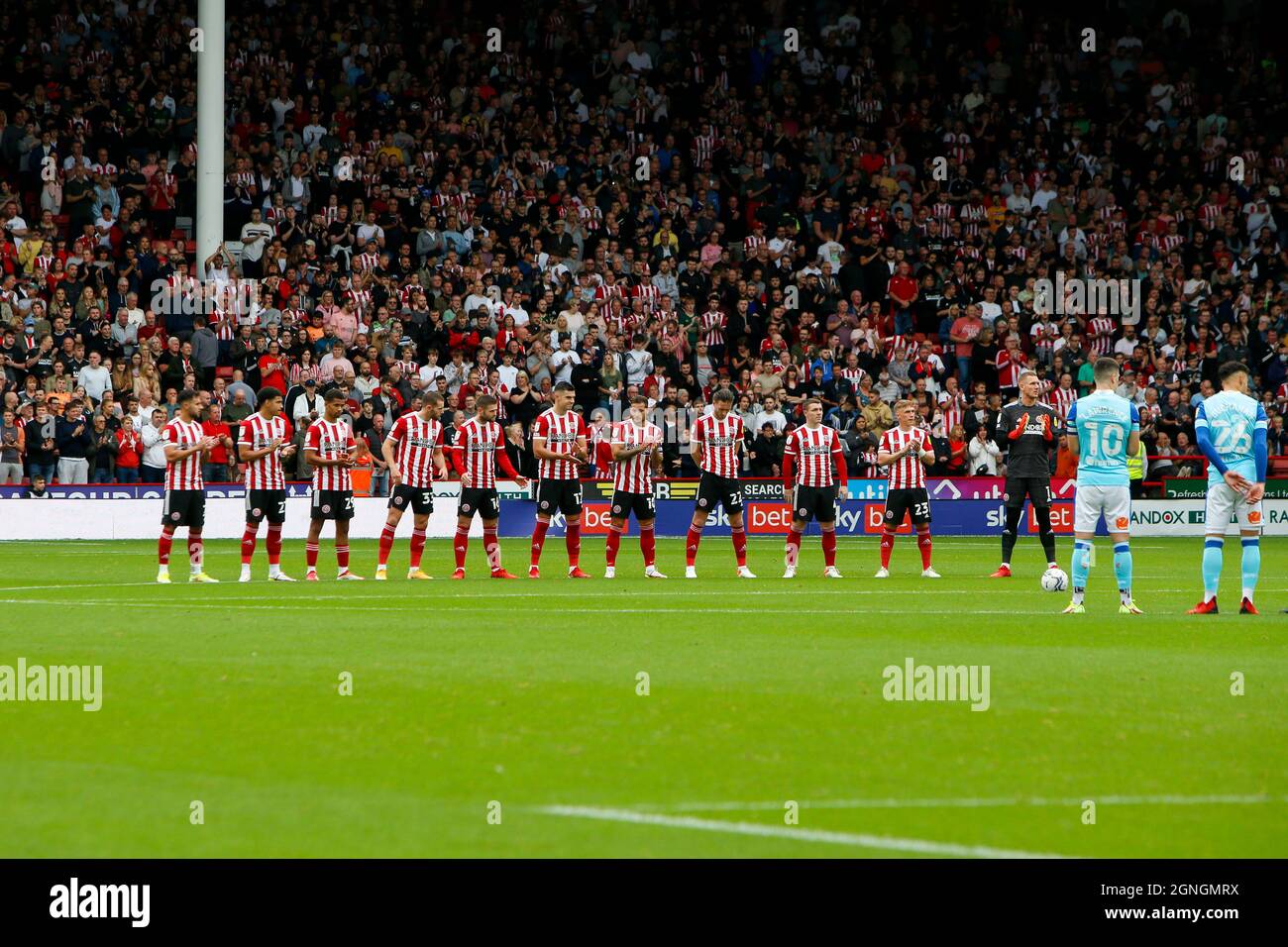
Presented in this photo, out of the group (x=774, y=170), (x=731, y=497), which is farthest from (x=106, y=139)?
(x=731, y=497)

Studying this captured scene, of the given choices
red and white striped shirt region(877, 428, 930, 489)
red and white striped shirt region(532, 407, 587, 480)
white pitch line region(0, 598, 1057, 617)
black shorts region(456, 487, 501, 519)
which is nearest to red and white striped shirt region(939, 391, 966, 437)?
red and white striped shirt region(877, 428, 930, 489)

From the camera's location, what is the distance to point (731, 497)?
942 inches

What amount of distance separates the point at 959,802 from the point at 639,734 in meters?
2.21

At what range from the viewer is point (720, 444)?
24047 mm

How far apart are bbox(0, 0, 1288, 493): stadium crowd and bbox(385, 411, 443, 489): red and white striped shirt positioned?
8.40m

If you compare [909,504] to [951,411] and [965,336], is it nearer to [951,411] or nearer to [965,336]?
[951,411]

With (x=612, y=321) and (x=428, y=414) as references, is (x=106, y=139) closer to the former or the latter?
(x=612, y=321)

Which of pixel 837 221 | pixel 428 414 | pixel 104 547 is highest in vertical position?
pixel 837 221

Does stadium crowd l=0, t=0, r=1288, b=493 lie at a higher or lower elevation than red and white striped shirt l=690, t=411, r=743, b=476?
higher

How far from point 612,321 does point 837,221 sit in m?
6.95

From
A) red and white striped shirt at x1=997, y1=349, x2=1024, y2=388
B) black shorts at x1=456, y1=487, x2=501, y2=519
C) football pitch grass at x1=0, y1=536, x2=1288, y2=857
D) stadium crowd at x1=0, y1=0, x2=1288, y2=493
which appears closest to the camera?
football pitch grass at x1=0, y1=536, x2=1288, y2=857

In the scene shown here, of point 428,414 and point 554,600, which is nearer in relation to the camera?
point 554,600

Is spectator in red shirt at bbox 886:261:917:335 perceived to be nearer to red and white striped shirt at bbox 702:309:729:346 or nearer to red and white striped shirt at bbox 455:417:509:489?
red and white striped shirt at bbox 702:309:729:346

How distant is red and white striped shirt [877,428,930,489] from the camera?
2384 centimetres
